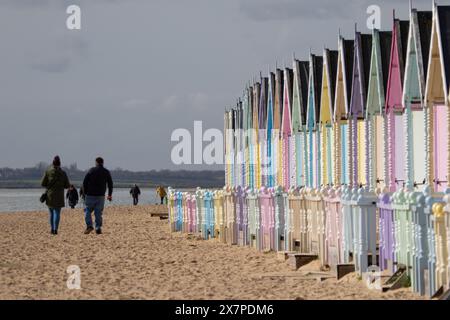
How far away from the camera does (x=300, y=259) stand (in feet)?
62.3

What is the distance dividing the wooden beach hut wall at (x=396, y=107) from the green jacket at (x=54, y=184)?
308 inches

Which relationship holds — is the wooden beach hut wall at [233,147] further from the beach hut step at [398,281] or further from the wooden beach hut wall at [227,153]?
the beach hut step at [398,281]

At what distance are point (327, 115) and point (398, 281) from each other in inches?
568

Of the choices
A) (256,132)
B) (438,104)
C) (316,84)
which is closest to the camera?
(438,104)

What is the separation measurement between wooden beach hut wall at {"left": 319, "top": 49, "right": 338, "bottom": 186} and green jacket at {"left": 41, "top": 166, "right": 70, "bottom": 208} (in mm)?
6147

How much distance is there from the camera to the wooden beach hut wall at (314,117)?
2938 cm

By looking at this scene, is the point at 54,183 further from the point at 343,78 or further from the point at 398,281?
the point at 398,281

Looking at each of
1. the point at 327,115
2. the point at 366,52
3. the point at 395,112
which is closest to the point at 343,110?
the point at 327,115

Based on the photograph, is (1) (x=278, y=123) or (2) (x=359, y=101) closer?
(2) (x=359, y=101)

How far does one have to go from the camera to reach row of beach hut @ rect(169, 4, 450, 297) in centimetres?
1484

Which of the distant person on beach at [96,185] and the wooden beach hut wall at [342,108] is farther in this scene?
the distant person on beach at [96,185]

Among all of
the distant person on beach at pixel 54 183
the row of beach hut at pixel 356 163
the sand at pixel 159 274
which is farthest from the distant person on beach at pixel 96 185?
the row of beach hut at pixel 356 163

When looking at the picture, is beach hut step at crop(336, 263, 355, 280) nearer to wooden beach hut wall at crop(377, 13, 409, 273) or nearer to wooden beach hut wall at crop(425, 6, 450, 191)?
wooden beach hut wall at crop(425, 6, 450, 191)

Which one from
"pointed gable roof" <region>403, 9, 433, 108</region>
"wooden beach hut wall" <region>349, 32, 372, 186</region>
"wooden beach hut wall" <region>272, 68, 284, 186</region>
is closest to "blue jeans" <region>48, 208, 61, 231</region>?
"wooden beach hut wall" <region>272, 68, 284, 186</region>
